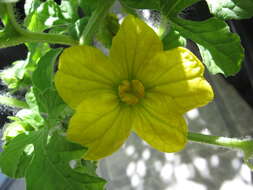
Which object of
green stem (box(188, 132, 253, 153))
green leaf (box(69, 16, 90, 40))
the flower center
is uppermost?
green leaf (box(69, 16, 90, 40))

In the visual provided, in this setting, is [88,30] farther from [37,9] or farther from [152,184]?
[152,184]

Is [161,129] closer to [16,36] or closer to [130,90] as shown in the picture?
[130,90]

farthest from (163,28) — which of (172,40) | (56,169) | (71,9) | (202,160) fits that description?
(202,160)

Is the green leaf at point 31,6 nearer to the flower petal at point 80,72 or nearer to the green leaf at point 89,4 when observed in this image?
the green leaf at point 89,4

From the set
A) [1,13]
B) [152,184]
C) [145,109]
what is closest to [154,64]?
[145,109]

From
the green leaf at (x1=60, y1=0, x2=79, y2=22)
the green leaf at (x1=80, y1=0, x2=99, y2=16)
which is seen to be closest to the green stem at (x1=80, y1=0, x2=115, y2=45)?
the green leaf at (x1=80, y1=0, x2=99, y2=16)

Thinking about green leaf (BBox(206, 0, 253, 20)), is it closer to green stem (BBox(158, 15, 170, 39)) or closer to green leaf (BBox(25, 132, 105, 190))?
green stem (BBox(158, 15, 170, 39))
